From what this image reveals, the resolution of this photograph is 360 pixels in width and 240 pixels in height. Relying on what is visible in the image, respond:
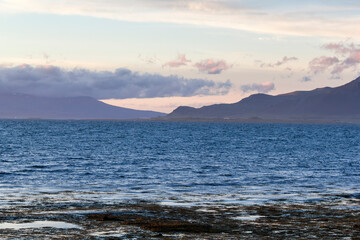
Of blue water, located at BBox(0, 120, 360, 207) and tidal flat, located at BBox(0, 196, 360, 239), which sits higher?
tidal flat, located at BBox(0, 196, 360, 239)

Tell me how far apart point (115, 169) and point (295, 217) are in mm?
28461

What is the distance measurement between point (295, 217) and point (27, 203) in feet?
42.8

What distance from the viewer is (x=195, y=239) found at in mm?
19438

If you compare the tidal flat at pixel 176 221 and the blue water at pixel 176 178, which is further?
the blue water at pixel 176 178

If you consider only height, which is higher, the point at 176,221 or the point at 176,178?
the point at 176,221

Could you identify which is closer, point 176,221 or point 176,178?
point 176,221

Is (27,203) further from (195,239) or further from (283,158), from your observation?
(283,158)

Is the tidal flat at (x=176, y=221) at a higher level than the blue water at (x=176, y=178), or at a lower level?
higher

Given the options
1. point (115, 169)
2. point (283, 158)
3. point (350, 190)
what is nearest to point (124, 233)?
point (350, 190)

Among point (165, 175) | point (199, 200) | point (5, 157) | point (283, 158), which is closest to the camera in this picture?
point (199, 200)

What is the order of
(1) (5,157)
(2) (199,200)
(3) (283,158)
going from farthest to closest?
(3) (283,158) < (1) (5,157) < (2) (199,200)

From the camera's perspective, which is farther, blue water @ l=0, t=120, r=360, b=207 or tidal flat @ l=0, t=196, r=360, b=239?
blue water @ l=0, t=120, r=360, b=207

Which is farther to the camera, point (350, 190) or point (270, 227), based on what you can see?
point (350, 190)

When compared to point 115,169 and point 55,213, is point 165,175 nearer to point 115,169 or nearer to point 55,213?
point 115,169
